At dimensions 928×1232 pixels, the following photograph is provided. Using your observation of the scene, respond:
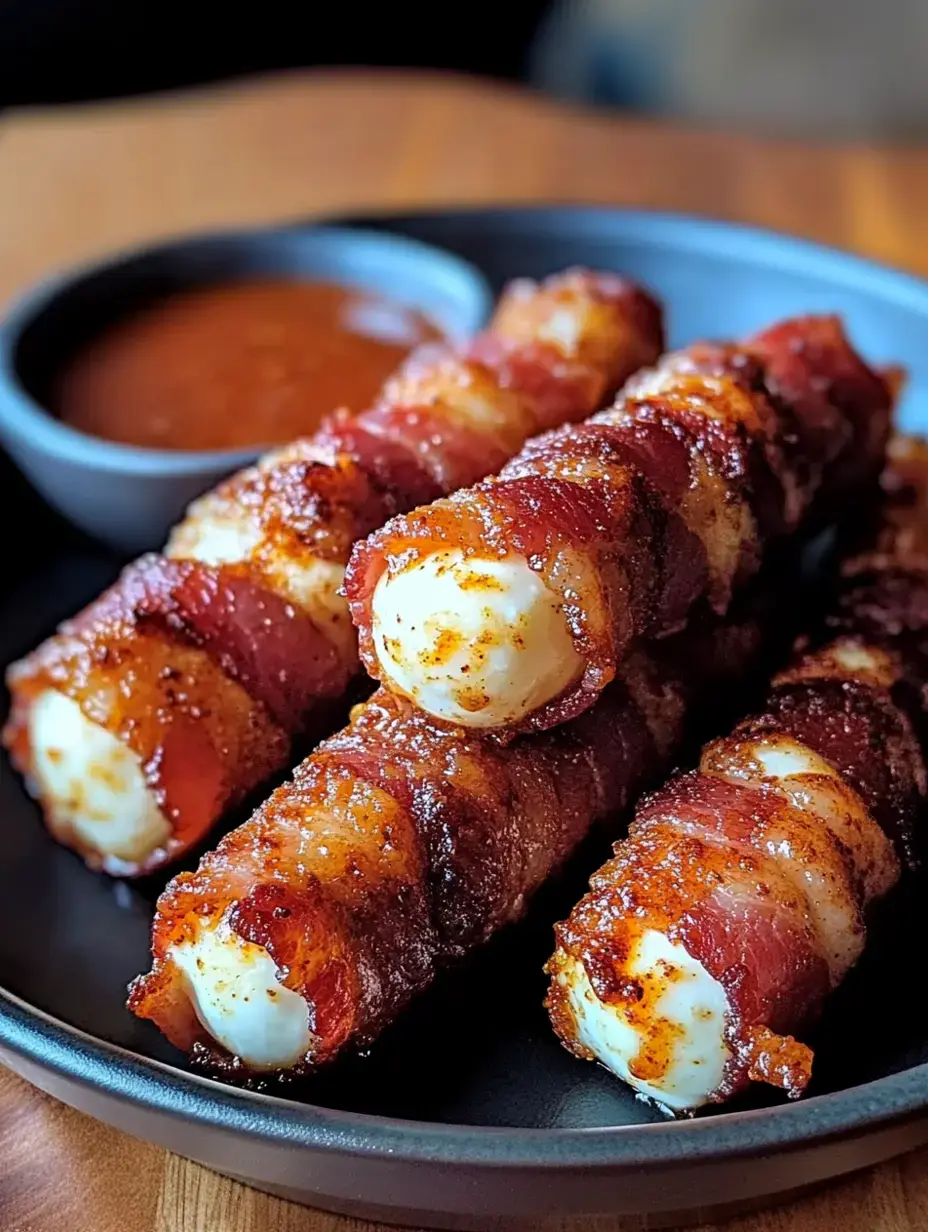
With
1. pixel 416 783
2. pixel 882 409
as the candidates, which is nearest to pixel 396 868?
pixel 416 783

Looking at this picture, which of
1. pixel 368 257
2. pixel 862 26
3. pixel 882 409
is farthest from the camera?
pixel 862 26

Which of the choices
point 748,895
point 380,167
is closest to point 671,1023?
point 748,895

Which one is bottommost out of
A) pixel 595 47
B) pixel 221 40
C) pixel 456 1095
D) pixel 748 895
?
pixel 221 40

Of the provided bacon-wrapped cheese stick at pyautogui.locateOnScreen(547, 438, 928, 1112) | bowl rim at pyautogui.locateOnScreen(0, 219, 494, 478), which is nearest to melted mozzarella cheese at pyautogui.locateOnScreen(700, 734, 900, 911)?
bacon-wrapped cheese stick at pyautogui.locateOnScreen(547, 438, 928, 1112)

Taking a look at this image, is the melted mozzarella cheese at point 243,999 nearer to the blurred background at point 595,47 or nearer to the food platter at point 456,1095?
the food platter at point 456,1095

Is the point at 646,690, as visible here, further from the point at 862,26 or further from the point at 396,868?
the point at 862,26

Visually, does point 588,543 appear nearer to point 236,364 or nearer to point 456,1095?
point 456,1095
